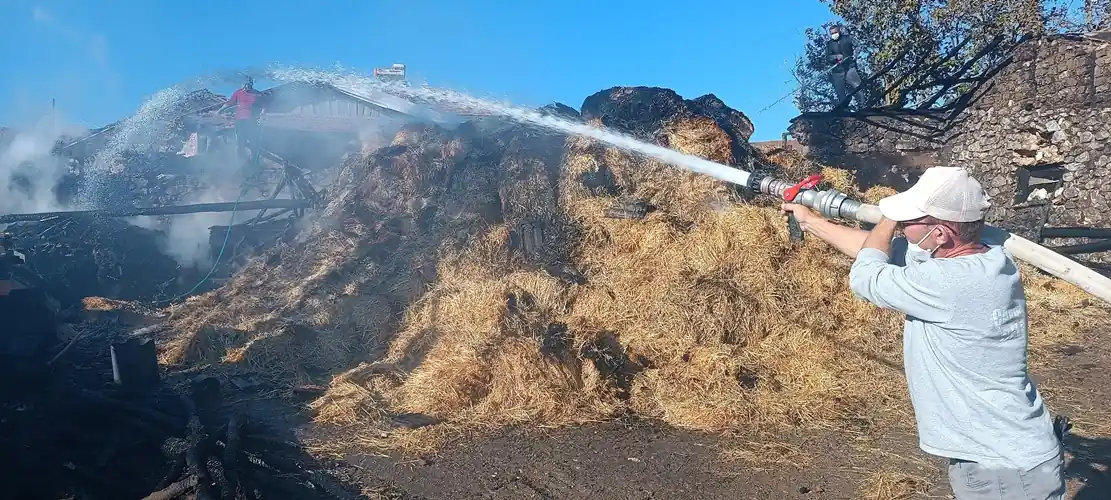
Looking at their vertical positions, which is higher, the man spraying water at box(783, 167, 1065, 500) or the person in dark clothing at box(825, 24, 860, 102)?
the person in dark clothing at box(825, 24, 860, 102)

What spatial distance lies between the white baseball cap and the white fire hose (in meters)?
0.32

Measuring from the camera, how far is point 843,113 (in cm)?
1262

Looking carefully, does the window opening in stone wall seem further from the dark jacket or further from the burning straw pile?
the dark jacket

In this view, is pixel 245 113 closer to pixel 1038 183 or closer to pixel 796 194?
pixel 1038 183

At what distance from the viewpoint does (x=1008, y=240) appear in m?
A: 2.64

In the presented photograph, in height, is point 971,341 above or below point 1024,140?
below

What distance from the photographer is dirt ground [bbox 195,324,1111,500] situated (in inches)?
182

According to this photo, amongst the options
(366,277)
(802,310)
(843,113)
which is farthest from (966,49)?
(366,277)

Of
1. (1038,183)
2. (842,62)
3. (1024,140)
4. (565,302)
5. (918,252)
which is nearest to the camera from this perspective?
(918,252)

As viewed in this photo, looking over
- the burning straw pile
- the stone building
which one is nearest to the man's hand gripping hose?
the burning straw pile

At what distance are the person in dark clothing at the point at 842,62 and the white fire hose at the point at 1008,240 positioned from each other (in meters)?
11.2

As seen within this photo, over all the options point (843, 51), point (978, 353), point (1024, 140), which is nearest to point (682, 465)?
point (978, 353)

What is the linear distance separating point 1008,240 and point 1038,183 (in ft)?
34.8

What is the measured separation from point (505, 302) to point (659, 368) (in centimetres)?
178
